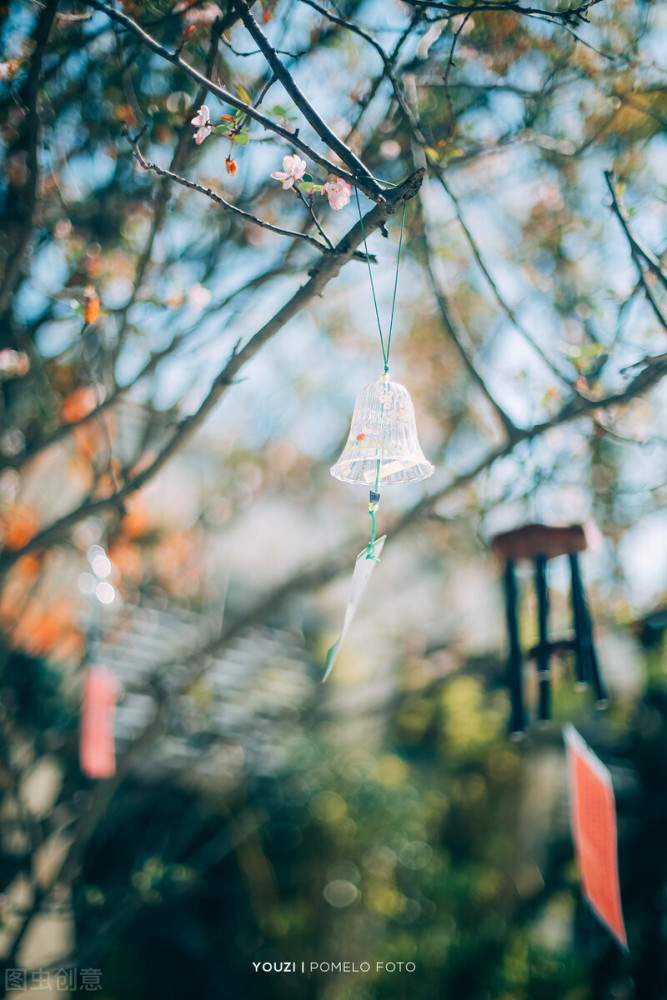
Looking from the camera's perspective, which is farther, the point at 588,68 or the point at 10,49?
the point at 588,68

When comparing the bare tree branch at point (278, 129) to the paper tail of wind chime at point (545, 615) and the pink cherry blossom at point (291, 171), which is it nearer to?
the pink cherry blossom at point (291, 171)

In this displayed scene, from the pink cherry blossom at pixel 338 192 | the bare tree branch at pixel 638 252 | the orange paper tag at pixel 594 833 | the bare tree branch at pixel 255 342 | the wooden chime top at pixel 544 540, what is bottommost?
the orange paper tag at pixel 594 833

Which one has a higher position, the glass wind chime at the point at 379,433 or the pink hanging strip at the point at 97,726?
the glass wind chime at the point at 379,433

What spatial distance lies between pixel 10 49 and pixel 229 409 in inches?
103

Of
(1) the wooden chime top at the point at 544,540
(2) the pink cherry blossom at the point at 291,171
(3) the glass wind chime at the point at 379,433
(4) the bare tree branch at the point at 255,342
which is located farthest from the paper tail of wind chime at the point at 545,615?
(2) the pink cherry blossom at the point at 291,171

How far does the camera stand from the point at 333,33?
284 centimetres

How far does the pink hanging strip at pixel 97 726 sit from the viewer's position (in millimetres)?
2732

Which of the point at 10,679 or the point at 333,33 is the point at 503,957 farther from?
the point at 333,33

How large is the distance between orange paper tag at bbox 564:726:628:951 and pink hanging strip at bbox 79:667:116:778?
1.99 meters

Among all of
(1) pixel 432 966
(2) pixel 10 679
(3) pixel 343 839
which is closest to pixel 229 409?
(2) pixel 10 679

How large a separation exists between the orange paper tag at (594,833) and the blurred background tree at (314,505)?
92 centimetres

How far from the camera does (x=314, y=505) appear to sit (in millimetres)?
5734

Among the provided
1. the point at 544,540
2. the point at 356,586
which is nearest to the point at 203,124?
the point at 356,586

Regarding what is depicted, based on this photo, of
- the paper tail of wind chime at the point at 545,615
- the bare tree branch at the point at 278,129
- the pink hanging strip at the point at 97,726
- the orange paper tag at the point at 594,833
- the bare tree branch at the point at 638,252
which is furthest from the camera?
the pink hanging strip at the point at 97,726
